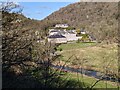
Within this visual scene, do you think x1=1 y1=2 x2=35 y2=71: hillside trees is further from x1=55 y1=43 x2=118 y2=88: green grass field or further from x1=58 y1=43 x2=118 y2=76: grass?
x1=58 y1=43 x2=118 y2=76: grass

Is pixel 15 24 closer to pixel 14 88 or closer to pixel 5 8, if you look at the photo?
pixel 5 8

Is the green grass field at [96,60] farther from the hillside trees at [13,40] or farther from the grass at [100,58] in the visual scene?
the hillside trees at [13,40]

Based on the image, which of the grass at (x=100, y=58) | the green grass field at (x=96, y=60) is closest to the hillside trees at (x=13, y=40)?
the green grass field at (x=96, y=60)

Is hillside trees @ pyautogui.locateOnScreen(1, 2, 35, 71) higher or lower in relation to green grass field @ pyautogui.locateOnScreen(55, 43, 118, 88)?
higher

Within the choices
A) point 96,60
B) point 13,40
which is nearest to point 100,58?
point 96,60

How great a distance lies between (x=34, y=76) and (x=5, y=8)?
1.07 metres

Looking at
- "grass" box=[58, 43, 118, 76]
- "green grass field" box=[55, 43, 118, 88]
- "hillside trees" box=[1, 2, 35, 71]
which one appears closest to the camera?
"hillside trees" box=[1, 2, 35, 71]

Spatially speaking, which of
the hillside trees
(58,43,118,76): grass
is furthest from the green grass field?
the hillside trees

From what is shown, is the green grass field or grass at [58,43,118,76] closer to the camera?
the green grass field

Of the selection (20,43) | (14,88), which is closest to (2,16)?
(20,43)

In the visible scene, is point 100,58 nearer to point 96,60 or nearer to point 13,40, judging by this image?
point 96,60

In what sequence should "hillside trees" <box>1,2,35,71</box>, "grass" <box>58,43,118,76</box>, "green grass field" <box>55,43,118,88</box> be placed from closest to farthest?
"hillside trees" <box>1,2,35,71</box>
"green grass field" <box>55,43,118,88</box>
"grass" <box>58,43,118,76</box>

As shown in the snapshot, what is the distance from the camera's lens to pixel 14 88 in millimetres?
2643

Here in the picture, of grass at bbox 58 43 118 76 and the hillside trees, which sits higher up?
the hillside trees
